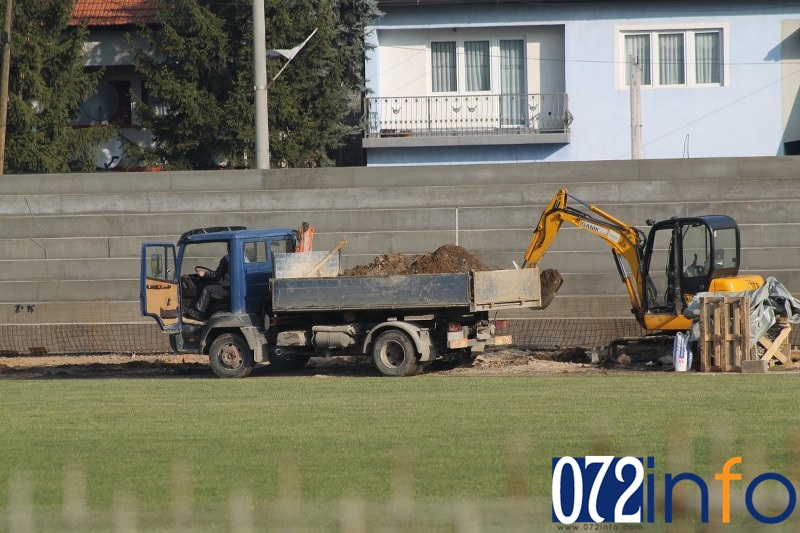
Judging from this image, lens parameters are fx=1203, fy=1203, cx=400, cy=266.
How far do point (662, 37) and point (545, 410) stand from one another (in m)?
21.4

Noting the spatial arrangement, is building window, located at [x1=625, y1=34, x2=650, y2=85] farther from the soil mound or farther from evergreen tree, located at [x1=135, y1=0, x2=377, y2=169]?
the soil mound

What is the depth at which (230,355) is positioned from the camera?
20047 mm

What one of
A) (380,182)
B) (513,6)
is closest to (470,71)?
(513,6)

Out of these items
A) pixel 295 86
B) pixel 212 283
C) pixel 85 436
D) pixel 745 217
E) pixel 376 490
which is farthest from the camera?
pixel 295 86

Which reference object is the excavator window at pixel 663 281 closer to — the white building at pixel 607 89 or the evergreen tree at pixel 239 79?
the white building at pixel 607 89

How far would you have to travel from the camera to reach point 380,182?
2695cm

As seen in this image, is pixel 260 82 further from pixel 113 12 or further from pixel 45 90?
pixel 113 12

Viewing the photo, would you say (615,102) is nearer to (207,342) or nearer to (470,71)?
(470,71)

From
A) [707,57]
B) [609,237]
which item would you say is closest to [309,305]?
[609,237]

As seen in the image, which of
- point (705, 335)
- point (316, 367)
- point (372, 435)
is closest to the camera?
point (372, 435)

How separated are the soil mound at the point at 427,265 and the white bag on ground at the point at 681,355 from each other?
3.36 metres

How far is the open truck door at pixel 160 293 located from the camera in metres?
20.3

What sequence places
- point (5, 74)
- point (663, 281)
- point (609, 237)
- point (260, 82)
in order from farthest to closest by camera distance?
point (5, 74)
point (260, 82)
point (609, 237)
point (663, 281)

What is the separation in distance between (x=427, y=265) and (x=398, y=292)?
114 centimetres
